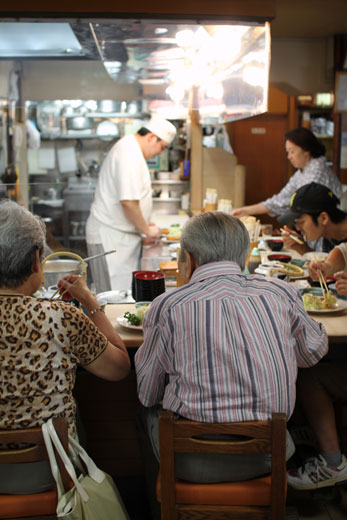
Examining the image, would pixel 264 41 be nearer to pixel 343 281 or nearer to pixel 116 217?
pixel 343 281

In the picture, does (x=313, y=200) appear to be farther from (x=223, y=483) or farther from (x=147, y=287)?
(x=223, y=483)

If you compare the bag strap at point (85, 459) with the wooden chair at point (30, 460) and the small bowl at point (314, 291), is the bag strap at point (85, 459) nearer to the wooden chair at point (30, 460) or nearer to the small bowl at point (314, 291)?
the wooden chair at point (30, 460)

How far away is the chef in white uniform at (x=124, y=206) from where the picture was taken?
15.5ft

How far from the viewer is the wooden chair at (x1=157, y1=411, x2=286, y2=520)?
1.58 meters

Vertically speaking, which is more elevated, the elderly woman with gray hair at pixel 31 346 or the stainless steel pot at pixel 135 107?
the stainless steel pot at pixel 135 107

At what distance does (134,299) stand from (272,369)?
1058 mm

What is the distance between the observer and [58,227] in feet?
22.1

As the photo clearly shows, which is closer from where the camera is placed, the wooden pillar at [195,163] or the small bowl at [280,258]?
the small bowl at [280,258]

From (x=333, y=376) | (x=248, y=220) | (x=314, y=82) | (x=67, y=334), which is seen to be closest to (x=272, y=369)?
(x=67, y=334)

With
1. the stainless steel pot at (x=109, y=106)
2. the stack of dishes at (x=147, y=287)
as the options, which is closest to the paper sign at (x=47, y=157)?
the stainless steel pot at (x=109, y=106)

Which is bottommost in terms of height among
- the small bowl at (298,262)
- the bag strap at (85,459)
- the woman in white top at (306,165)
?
the bag strap at (85,459)

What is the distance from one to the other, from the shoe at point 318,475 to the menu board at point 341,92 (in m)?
5.47

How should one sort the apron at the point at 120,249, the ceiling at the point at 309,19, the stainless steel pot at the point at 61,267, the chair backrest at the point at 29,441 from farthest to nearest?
the ceiling at the point at 309,19 → the apron at the point at 120,249 → the stainless steel pot at the point at 61,267 → the chair backrest at the point at 29,441

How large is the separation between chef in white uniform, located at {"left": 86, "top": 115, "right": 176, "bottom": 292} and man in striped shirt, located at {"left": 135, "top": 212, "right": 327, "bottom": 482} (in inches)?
113
